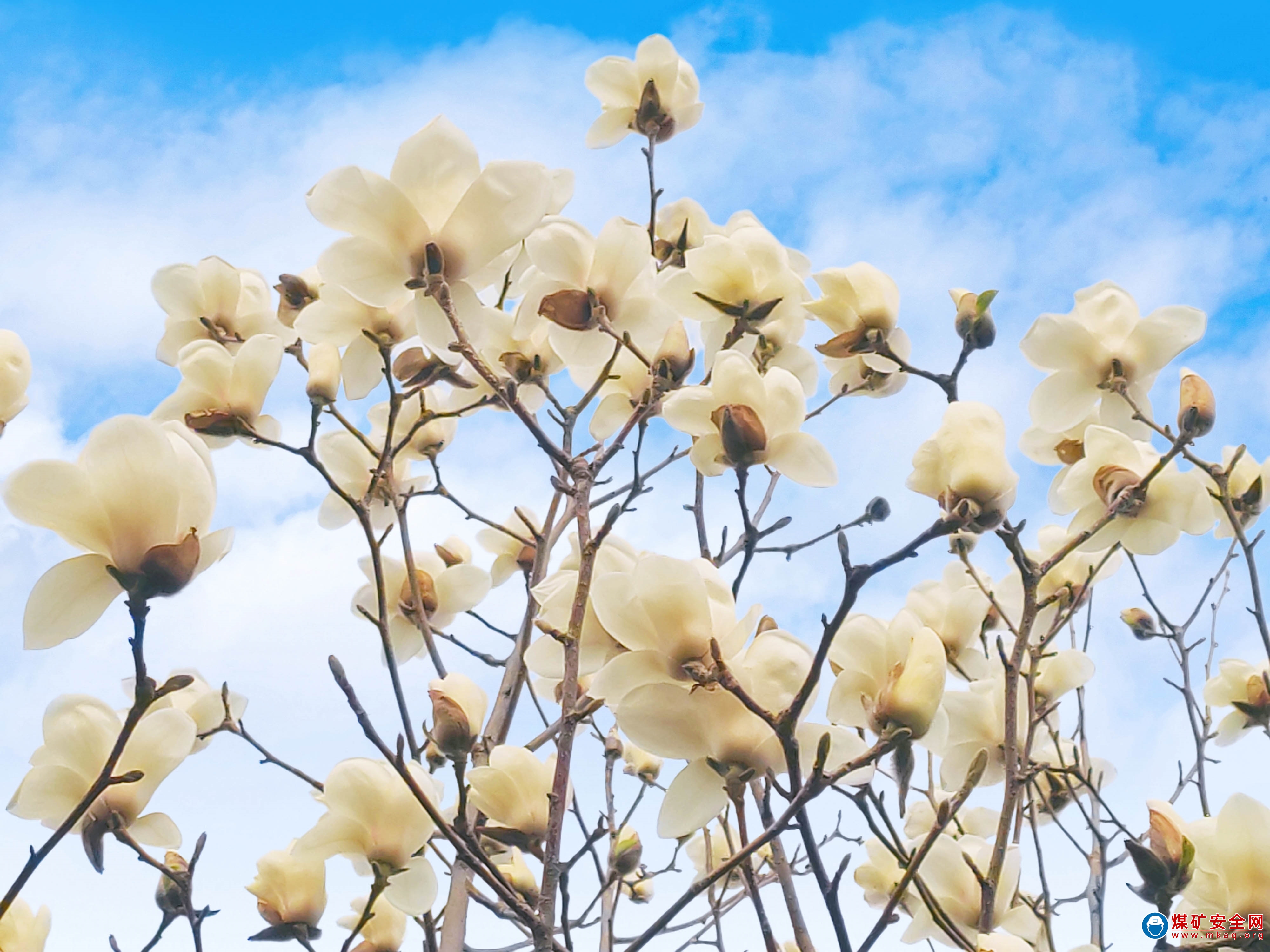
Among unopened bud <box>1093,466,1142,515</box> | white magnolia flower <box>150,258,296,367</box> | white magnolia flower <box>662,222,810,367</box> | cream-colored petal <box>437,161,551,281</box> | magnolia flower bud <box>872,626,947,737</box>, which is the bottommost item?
magnolia flower bud <box>872,626,947,737</box>

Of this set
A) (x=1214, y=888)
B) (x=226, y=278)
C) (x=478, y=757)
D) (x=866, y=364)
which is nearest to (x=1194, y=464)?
(x=866, y=364)

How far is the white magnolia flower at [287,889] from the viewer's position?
44.5 inches

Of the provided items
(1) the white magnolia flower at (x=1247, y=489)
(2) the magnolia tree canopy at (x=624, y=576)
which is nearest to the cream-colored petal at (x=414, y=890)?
(2) the magnolia tree canopy at (x=624, y=576)

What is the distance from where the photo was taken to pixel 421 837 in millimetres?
1011

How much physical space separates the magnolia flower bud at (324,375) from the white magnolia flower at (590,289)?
0.83 ft

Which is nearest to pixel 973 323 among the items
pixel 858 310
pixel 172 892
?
pixel 858 310

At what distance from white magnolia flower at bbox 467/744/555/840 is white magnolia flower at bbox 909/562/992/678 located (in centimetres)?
54

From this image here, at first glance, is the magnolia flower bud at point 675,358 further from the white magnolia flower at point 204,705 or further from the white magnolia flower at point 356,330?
the white magnolia flower at point 204,705

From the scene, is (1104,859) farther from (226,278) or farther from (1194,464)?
(226,278)

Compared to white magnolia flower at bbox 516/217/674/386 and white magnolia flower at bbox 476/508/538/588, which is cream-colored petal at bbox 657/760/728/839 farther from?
white magnolia flower at bbox 476/508/538/588

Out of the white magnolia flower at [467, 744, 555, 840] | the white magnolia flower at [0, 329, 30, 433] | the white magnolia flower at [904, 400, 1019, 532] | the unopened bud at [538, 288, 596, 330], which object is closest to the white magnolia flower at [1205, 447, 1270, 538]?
the white magnolia flower at [904, 400, 1019, 532]

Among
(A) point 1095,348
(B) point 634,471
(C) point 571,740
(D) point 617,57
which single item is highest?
(D) point 617,57

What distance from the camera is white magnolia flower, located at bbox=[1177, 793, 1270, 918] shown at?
0.88m

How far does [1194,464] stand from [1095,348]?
189 mm
